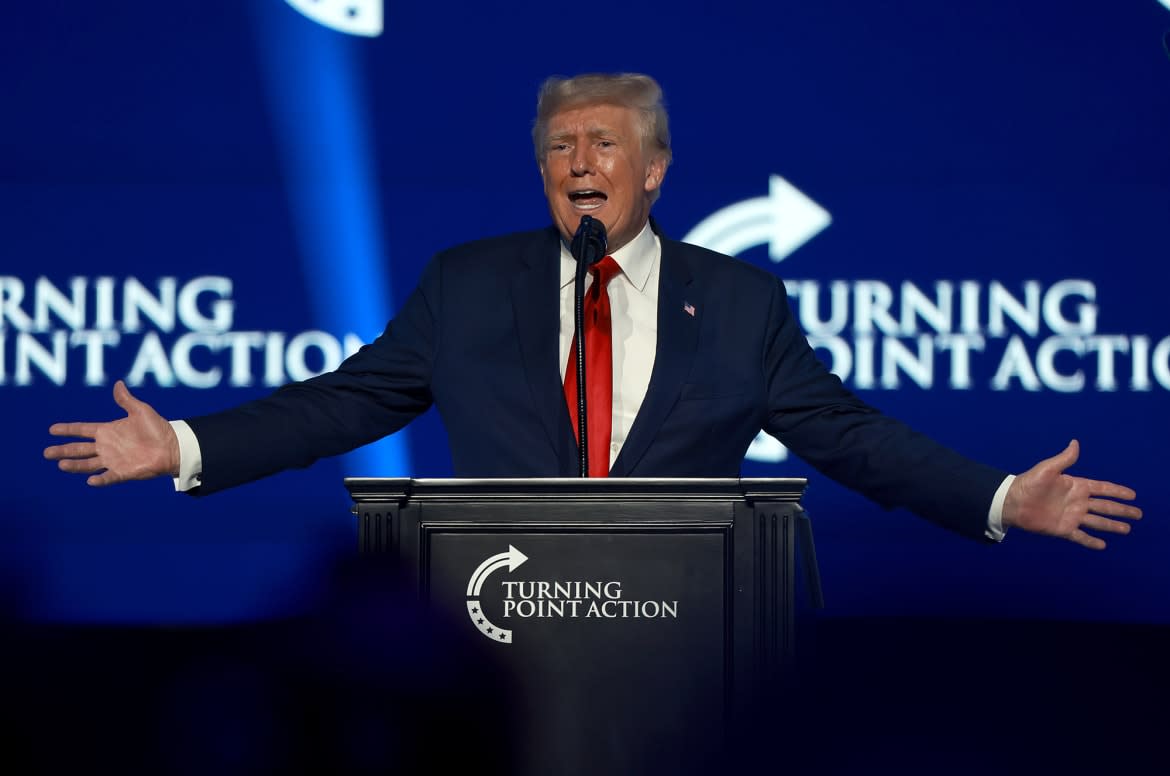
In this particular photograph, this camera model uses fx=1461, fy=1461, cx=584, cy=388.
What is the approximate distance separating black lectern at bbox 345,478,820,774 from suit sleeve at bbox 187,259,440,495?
→ 17.8 inches

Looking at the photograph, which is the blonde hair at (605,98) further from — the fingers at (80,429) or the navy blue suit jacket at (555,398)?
the fingers at (80,429)

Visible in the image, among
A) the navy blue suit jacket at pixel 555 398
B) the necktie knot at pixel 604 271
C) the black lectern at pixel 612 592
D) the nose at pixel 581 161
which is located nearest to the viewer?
the black lectern at pixel 612 592

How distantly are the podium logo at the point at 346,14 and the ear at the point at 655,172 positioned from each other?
71.0 inches

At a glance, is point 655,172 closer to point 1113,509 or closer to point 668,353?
point 668,353

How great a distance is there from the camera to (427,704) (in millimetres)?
1730

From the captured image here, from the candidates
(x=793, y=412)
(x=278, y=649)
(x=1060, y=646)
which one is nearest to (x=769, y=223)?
(x=1060, y=646)

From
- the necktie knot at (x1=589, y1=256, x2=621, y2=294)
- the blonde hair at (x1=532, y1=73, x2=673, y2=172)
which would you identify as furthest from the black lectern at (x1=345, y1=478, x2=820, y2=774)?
the blonde hair at (x1=532, y1=73, x2=673, y2=172)

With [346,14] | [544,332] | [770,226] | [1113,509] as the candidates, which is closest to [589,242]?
[544,332]

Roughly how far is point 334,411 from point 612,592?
0.77 meters

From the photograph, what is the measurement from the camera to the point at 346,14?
4176 millimetres

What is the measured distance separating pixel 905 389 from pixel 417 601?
2601mm

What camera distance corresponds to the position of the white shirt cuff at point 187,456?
6.77 feet

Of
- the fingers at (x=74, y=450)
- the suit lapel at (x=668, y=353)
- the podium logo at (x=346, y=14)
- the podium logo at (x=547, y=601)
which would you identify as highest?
the podium logo at (x=346, y=14)

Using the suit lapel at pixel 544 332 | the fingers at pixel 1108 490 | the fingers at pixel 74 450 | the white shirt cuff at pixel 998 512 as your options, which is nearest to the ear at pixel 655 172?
the suit lapel at pixel 544 332
